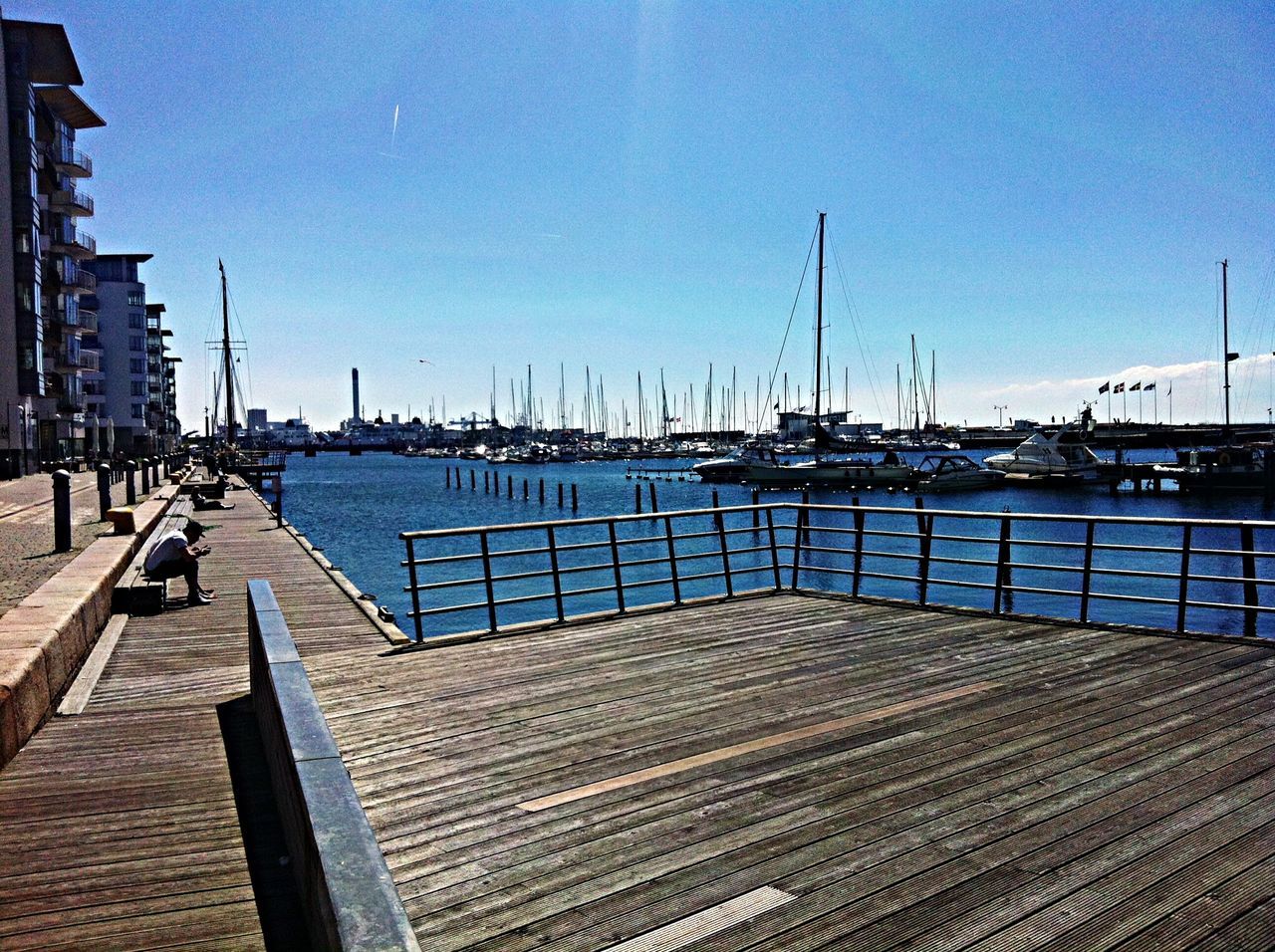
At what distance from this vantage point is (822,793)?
5.54 m

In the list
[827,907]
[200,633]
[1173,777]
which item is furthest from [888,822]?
[200,633]

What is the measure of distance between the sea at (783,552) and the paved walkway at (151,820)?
230 cm

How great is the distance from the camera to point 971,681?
806 centimetres

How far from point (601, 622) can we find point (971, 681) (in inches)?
164

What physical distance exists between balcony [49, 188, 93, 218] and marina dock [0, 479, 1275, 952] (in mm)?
65843

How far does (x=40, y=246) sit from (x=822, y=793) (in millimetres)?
64893

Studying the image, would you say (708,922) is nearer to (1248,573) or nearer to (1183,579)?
(1183,579)

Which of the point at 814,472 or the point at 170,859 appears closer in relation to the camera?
the point at 170,859

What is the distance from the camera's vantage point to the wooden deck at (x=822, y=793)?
415 centimetres

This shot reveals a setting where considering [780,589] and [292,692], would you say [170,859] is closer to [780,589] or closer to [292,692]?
[292,692]

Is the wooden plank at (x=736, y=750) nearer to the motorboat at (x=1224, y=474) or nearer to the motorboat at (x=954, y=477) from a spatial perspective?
the motorboat at (x=1224, y=474)

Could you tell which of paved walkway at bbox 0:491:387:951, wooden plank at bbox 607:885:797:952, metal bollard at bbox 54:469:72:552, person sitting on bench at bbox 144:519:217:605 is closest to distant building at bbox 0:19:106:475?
metal bollard at bbox 54:469:72:552

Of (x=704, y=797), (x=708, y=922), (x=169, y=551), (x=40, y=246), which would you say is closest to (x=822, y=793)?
(x=704, y=797)

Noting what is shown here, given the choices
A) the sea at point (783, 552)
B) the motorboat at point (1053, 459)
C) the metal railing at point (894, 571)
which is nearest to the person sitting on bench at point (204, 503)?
the sea at point (783, 552)
